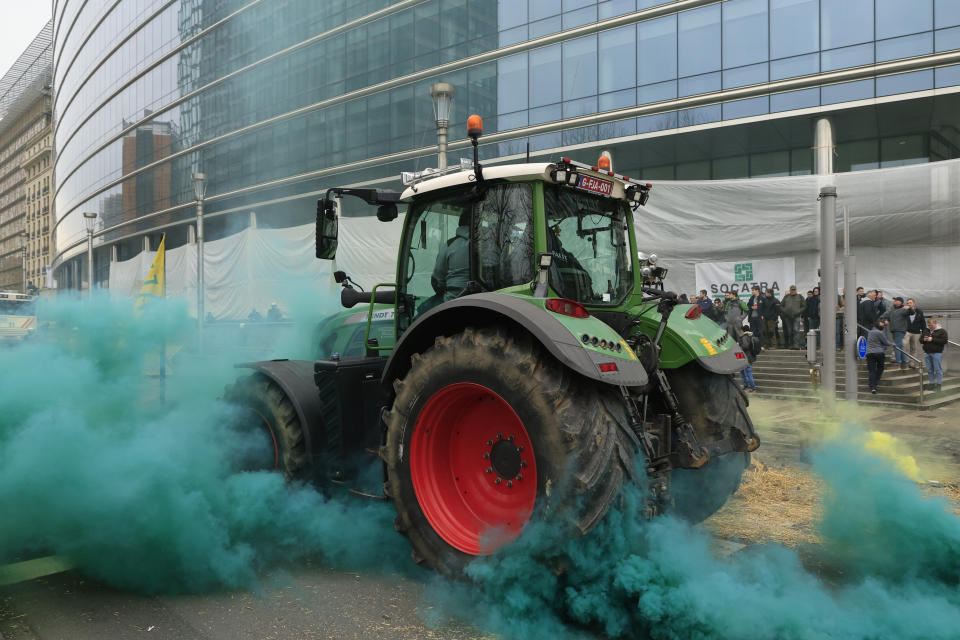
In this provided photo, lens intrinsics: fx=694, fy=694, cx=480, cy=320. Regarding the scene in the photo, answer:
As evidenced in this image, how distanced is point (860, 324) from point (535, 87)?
13.5 meters

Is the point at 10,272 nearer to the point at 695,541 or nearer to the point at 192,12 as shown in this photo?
the point at 192,12

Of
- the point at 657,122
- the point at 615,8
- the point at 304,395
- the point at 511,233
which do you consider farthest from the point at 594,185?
the point at 615,8

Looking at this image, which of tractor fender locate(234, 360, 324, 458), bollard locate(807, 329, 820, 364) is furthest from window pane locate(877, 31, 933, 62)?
tractor fender locate(234, 360, 324, 458)

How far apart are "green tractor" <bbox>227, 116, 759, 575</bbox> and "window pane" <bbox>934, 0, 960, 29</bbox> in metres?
17.5

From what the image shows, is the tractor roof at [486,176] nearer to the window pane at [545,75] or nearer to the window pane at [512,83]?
the window pane at [545,75]

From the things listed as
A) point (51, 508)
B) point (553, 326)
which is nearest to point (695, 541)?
point (553, 326)

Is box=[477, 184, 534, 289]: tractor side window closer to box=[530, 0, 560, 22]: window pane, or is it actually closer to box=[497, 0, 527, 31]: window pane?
box=[530, 0, 560, 22]: window pane

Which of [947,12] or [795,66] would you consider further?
[795,66]

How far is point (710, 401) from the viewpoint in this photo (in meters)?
4.39

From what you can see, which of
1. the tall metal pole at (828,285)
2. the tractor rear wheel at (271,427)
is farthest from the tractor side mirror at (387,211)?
the tall metal pole at (828,285)

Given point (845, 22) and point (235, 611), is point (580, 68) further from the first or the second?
point (235, 611)

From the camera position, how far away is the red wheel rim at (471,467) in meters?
3.57

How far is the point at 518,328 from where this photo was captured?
3564mm

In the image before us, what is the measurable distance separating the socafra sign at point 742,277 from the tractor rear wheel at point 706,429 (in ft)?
43.6
